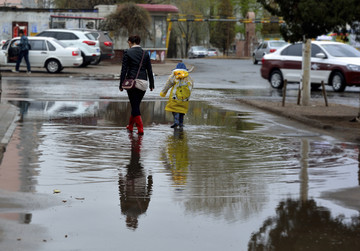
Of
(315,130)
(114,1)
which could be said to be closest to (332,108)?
(315,130)

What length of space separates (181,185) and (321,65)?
17.9 metres

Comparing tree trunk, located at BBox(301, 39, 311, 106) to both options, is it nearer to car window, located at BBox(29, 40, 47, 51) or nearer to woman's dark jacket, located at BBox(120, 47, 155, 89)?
woman's dark jacket, located at BBox(120, 47, 155, 89)

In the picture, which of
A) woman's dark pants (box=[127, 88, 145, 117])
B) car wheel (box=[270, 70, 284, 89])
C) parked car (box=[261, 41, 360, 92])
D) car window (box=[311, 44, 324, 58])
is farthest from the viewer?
car wheel (box=[270, 70, 284, 89])

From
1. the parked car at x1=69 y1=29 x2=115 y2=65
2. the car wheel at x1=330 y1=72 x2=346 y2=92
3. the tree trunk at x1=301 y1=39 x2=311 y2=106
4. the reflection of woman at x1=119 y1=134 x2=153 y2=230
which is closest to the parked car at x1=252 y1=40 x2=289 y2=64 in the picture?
the parked car at x1=69 y1=29 x2=115 y2=65

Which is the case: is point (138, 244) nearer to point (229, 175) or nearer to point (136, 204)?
point (136, 204)

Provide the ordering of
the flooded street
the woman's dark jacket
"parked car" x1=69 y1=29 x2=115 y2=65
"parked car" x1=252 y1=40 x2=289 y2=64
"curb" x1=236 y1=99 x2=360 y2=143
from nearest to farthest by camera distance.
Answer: the flooded street → the woman's dark jacket → "curb" x1=236 y1=99 x2=360 y2=143 → "parked car" x1=69 y1=29 x2=115 y2=65 → "parked car" x1=252 y1=40 x2=289 y2=64

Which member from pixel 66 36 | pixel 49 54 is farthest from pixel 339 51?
pixel 66 36

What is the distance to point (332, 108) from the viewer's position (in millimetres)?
18578

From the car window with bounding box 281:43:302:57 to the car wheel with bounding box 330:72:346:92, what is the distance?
4.36 feet

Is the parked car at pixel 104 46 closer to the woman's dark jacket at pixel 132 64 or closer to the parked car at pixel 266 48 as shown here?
the parked car at pixel 266 48

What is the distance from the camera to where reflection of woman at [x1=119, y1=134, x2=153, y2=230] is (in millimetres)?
7026

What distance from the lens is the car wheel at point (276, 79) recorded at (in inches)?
1064

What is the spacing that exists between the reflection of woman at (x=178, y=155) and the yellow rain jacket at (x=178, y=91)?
1.71ft

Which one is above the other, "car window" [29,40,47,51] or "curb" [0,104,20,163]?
"car window" [29,40,47,51]
